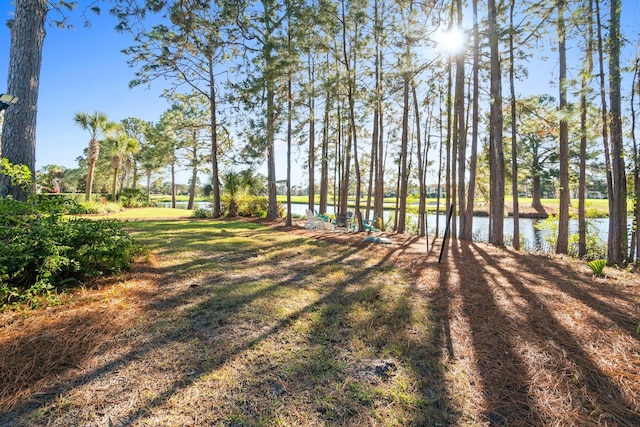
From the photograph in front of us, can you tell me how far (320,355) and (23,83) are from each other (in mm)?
4957

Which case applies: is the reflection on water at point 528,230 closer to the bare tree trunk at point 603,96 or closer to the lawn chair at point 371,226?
the lawn chair at point 371,226

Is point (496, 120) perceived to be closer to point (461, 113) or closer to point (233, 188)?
point (461, 113)

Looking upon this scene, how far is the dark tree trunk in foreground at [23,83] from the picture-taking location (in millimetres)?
3461

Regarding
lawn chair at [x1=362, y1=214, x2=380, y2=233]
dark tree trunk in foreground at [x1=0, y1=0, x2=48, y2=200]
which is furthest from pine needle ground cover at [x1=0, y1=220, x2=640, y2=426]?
lawn chair at [x1=362, y1=214, x2=380, y2=233]

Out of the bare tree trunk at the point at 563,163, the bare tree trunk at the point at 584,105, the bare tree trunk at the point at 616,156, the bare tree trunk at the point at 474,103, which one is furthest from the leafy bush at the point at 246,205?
the bare tree trunk at the point at 616,156

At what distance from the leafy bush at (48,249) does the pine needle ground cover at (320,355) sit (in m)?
0.26

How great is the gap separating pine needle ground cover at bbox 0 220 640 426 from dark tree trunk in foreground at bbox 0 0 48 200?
2.17 metres

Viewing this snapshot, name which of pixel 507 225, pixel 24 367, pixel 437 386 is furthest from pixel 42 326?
pixel 507 225

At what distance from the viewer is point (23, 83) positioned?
11.7ft

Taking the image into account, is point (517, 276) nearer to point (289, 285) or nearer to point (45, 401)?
point (289, 285)

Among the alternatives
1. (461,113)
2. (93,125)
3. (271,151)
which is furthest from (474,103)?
(93,125)

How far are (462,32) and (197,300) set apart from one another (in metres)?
9.23

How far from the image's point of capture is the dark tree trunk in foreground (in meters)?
3.46

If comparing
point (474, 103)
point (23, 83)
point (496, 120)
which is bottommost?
point (23, 83)
